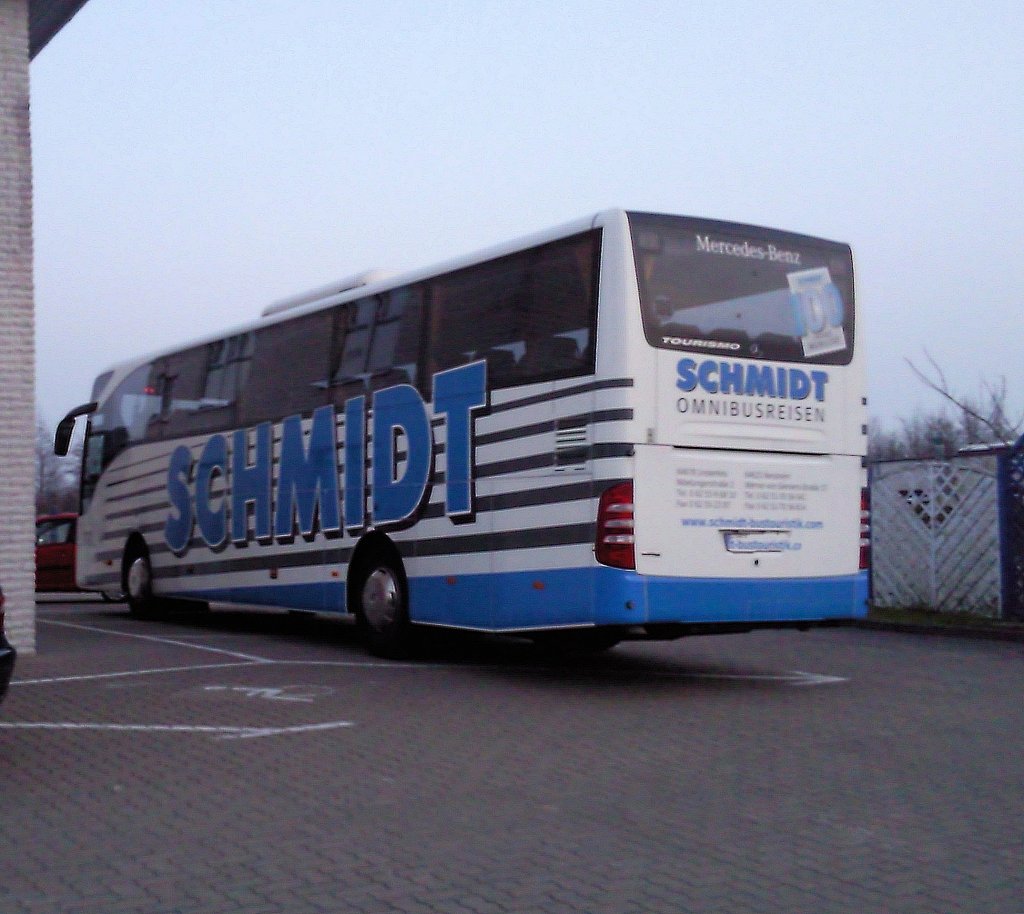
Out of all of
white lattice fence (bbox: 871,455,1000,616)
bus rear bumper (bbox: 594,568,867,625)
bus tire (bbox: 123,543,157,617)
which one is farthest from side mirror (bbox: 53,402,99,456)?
white lattice fence (bbox: 871,455,1000,616)

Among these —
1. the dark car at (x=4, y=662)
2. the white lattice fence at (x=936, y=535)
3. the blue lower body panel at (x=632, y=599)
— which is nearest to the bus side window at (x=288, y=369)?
the blue lower body panel at (x=632, y=599)

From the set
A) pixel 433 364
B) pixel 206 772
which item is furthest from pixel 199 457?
pixel 206 772

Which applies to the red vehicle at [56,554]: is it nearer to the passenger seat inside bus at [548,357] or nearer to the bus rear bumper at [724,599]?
the passenger seat inside bus at [548,357]

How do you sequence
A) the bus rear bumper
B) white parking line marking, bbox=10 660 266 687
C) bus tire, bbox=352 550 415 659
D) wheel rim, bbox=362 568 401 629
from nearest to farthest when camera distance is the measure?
the bus rear bumper
white parking line marking, bbox=10 660 266 687
bus tire, bbox=352 550 415 659
wheel rim, bbox=362 568 401 629

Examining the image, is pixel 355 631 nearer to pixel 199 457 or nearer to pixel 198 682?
pixel 199 457

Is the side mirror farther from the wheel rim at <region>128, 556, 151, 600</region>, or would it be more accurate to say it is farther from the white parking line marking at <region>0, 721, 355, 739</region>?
the white parking line marking at <region>0, 721, 355, 739</region>

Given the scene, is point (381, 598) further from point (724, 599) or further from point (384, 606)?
point (724, 599)

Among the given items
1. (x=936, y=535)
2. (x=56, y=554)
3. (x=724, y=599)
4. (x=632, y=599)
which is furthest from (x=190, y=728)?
(x=56, y=554)

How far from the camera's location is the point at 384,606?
41.7ft

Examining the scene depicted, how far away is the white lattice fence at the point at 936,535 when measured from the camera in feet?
57.2

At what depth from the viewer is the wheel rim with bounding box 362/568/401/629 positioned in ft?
41.4

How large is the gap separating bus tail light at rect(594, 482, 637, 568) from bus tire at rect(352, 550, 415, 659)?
116 inches

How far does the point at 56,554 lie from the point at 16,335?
1346cm

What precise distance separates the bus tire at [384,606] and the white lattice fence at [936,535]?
8552 millimetres
